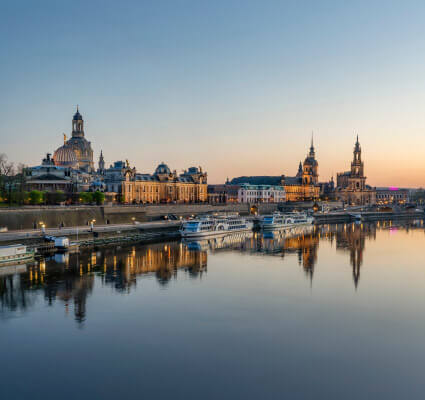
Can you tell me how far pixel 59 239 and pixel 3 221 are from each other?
1255 centimetres

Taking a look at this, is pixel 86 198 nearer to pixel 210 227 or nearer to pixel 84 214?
pixel 84 214

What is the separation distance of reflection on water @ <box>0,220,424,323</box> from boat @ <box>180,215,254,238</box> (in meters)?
1.97

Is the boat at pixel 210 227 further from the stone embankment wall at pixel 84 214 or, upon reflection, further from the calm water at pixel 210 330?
the calm water at pixel 210 330

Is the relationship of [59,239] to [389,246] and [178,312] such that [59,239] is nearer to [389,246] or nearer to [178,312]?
[178,312]

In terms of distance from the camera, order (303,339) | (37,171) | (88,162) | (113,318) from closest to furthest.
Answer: (303,339)
(113,318)
(37,171)
(88,162)

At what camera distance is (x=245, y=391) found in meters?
19.6

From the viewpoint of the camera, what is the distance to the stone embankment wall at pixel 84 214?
63.6 meters

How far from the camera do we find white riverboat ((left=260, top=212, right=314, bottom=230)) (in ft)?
308

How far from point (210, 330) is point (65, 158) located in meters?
130

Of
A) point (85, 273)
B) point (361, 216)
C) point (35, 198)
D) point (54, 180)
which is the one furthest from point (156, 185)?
point (85, 273)

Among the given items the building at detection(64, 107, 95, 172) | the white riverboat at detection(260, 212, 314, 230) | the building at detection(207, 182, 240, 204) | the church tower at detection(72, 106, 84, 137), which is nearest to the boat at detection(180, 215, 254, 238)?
the white riverboat at detection(260, 212, 314, 230)

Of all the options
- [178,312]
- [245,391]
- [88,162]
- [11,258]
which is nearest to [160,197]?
[88,162]

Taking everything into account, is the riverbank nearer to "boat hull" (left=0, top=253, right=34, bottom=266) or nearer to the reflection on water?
the reflection on water

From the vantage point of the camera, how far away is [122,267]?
153ft
